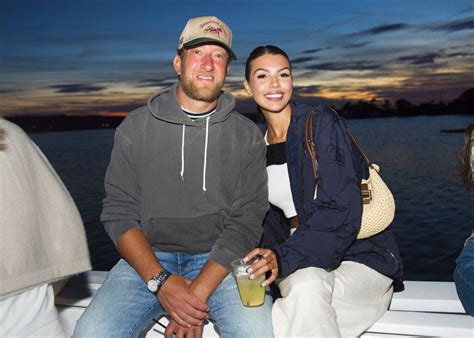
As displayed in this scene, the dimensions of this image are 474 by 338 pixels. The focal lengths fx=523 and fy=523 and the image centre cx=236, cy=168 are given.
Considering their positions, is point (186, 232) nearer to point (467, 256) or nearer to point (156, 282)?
point (156, 282)

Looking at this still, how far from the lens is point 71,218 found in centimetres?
170

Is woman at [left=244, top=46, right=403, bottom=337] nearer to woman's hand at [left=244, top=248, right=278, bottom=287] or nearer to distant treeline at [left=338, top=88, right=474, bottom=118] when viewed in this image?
woman's hand at [left=244, top=248, right=278, bottom=287]

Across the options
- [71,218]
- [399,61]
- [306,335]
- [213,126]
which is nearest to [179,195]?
[213,126]

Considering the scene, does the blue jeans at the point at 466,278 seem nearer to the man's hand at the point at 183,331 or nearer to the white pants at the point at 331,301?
the white pants at the point at 331,301

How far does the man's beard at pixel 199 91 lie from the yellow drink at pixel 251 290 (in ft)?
2.42

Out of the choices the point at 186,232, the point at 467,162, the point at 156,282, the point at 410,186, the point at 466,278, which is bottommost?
the point at 410,186

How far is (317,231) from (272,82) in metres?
0.65

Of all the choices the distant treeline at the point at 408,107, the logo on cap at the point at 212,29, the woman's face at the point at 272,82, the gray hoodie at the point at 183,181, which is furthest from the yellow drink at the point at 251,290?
the distant treeline at the point at 408,107

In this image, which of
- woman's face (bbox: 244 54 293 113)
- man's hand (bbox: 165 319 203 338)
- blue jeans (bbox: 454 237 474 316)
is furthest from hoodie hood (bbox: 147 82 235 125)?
blue jeans (bbox: 454 237 474 316)

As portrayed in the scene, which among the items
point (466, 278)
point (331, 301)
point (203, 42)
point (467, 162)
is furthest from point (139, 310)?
point (467, 162)

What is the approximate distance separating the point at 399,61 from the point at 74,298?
1979 cm

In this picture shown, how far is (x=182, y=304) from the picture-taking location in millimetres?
1843

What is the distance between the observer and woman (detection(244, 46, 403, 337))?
1736 millimetres

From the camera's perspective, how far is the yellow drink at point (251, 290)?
1.74 metres
